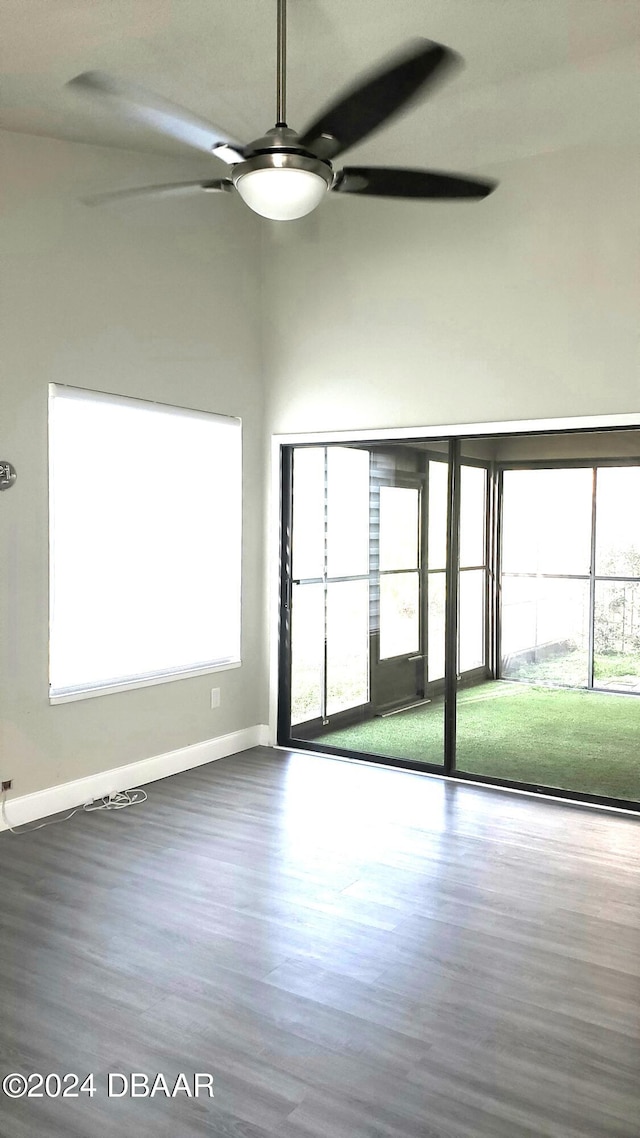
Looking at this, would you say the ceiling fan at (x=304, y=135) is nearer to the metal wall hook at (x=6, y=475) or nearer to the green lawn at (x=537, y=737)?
the metal wall hook at (x=6, y=475)

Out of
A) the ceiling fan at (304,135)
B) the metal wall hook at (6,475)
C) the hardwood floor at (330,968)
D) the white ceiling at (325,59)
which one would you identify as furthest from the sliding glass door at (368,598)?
the ceiling fan at (304,135)

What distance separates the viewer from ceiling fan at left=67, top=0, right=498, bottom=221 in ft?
7.65

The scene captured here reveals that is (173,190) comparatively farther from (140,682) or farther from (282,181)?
(140,682)

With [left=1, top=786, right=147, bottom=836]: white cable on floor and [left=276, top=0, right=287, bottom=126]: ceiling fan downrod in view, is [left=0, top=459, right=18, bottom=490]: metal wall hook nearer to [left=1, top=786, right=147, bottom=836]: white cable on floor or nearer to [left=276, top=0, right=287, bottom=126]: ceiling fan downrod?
[left=1, top=786, right=147, bottom=836]: white cable on floor

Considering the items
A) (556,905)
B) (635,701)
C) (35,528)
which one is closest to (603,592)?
(635,701)

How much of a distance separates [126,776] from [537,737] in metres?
2.14

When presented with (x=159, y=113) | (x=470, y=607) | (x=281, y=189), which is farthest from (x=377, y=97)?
(x=470, y=607)

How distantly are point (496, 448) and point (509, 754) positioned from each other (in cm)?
161

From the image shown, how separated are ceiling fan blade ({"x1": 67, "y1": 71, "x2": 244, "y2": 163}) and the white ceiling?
19.3 inches

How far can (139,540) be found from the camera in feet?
15.5

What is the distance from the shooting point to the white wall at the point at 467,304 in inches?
170

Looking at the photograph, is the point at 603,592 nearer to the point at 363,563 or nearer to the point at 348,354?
the point at 363,563

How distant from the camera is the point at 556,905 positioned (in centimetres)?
331

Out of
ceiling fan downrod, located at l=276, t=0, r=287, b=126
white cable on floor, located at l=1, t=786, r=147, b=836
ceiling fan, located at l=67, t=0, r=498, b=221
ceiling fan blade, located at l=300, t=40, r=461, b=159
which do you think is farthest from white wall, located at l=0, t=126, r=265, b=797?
ceiling fan blade, located at l=300, t=40, r=461, b=159
